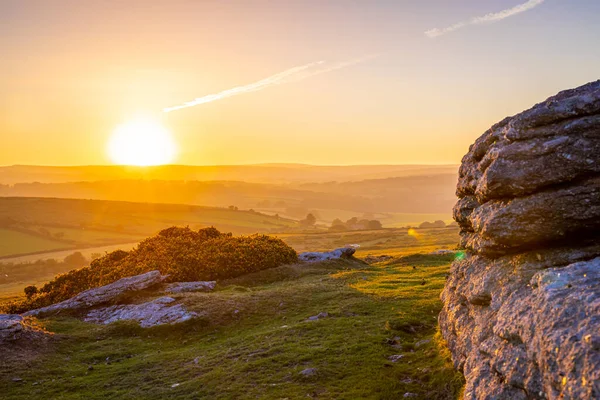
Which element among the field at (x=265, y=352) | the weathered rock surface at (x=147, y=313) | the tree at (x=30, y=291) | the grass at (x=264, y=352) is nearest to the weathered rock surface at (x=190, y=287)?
the field at (x=265, y=352)

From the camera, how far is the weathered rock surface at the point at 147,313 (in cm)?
2675

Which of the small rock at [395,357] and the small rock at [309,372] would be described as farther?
the small rock at [395,357]

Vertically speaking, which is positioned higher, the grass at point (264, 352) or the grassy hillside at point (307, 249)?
the grass at point (264, 352)

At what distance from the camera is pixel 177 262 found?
39156 millimetres

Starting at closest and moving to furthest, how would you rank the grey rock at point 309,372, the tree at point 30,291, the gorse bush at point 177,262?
the grey rock at point 309,372, the gorse bush at point 177,262, the tree at point 30,291

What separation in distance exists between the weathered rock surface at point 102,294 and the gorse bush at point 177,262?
378 cm

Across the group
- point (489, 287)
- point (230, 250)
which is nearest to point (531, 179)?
point (489, 287)

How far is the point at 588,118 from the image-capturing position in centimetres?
1199

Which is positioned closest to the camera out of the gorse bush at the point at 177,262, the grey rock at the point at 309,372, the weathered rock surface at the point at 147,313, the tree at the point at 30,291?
the grey rock at the point at 309,372

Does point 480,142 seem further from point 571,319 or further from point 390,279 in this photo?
point 390,279

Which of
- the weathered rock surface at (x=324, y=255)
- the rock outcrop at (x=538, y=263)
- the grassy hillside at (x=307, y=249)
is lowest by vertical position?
the grassy hillside at (x=307, y=249)

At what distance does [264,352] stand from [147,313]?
473 inches

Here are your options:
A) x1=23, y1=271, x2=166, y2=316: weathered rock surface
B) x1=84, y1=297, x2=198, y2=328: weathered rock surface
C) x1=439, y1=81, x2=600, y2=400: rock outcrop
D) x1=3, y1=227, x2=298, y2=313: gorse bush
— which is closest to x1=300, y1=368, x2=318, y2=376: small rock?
x1=439, y1=81, x2=600, y2=400: rock outcrop

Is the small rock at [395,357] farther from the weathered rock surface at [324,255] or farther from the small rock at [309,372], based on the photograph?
the weathered rock surface at [324,255]
